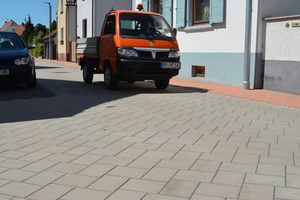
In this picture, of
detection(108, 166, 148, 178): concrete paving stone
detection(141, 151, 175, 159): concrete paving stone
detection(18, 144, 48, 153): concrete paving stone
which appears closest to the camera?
detection(108, 166, 148, 178): concrete paving stone

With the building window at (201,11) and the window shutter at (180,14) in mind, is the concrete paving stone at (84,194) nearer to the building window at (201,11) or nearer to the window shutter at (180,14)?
the building window at (201,11)

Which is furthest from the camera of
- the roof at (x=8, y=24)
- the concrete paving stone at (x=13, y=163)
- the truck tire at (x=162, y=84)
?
the roof at (x=8, y=24)

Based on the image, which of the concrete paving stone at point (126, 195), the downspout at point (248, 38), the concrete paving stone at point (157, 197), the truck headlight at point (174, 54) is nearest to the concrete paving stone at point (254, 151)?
the concrete paving stone at point (157, 197)

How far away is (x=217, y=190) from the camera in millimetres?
3182

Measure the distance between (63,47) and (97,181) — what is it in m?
37.1

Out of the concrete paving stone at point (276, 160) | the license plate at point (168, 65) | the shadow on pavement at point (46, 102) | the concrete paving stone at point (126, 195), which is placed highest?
the license plate at point (168, 65)

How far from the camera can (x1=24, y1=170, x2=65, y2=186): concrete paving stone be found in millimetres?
3354

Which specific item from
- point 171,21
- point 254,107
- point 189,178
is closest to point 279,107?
point 254,107

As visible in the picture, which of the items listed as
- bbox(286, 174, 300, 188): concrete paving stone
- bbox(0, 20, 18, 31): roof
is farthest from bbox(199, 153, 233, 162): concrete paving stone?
bbox(0, 20, 18, 31): roof

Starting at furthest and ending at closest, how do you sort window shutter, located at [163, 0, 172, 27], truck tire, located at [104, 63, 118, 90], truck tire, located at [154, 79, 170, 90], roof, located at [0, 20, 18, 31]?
1. roof, located at [0, 20, 18, 31]
2. window shutter, located at [163, 0, 172, 27]
3. truck tire, located at [154, 79, 170, 90]
4. truck tire, located at [104, 63, 118, 90]

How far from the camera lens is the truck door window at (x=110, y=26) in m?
10.3

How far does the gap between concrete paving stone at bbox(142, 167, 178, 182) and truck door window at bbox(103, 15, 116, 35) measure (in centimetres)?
695

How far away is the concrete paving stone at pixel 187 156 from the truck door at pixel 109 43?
5836 mm

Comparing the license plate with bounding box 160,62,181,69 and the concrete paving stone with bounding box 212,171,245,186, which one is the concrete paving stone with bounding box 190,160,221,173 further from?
the license plate with bounding box 160,62,181,69
